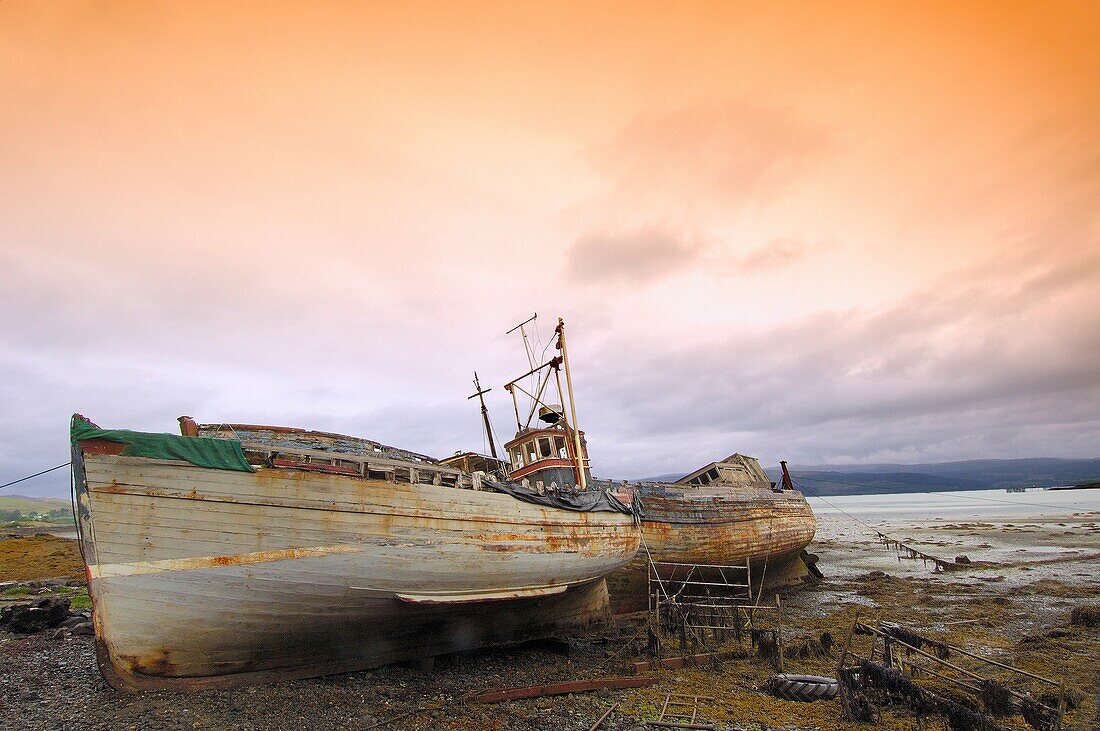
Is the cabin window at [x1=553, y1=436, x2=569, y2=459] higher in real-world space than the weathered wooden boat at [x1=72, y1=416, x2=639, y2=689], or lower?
higher

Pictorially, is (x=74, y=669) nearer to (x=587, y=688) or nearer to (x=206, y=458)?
(x=206, y=458)

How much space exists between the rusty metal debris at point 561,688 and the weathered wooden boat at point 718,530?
6610 millimetres

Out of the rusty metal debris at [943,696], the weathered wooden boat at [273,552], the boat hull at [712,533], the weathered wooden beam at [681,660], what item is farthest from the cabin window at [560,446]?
the rusty metal debris at [943,696]

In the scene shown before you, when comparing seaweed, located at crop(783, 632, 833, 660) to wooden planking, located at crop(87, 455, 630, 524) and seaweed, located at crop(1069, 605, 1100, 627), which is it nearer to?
wooden planking, located at crop(87, 455, 630, 524)

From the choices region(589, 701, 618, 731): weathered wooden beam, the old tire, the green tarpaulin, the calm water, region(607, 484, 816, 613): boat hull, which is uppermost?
the green tarpaulin

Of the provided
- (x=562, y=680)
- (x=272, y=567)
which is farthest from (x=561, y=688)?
(x=272, y=567)

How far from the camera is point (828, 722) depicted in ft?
31.1

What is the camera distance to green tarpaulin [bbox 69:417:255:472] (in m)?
9.12

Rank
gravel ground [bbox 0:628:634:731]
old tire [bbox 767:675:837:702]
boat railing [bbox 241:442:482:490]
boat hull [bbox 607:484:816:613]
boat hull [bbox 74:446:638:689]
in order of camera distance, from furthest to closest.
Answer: boat hull [bbox 607:484:816:613]
old tire [bbox 767:675:837:702]
boat railing [bbox 241:442:482:490]
boat hull [bbox 74:446:638:689]
gravel ground [bbox 0:628:634:731]

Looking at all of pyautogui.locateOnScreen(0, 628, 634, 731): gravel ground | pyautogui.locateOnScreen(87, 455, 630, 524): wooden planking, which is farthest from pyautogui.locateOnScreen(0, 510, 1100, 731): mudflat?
pyautogui.locateOnScreen(87, 455, 630, 524): wooden planking

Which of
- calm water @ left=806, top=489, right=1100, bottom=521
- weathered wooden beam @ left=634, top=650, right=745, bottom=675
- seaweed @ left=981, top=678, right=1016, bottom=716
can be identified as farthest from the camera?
calm water @ left=806, top=489, right=1100, bottom=521

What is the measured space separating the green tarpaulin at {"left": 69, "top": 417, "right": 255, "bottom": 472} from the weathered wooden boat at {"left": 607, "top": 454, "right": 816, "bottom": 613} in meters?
13.0

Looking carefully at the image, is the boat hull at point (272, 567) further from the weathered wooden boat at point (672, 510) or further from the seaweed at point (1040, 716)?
the seaweed at point (1040, 716)

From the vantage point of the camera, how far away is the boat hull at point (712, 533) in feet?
60.7
